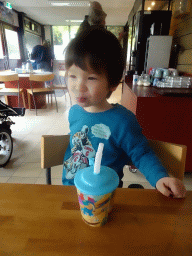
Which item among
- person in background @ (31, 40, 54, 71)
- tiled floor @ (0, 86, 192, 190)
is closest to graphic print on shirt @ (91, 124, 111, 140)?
tiled floor @ (0, 86, 192, 190)

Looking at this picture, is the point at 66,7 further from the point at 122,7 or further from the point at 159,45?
the point at 159,45

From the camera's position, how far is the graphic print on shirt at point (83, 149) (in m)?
0.75

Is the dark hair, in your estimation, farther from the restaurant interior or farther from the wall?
the wall

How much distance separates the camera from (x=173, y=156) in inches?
28.7

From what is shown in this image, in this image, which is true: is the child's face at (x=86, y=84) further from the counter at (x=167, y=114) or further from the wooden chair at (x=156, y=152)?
the counter at (x=167, y=114)

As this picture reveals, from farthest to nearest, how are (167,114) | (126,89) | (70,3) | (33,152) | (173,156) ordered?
(70,3), (126,89), (33,152), (167,114), (173,156)

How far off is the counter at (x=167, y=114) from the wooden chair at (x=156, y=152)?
920 mm

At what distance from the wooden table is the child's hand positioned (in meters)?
0.02

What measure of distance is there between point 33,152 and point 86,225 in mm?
2067

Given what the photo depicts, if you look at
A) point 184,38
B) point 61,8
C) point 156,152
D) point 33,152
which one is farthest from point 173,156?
point 61,8

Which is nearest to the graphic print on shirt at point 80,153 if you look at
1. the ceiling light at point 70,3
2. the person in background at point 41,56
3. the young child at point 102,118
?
the young child at point 102,118

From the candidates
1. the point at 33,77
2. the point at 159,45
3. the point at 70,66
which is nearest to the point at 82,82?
the point at 70,66

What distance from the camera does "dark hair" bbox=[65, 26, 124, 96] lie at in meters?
0.56

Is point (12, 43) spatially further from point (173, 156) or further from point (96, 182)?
point (96, 182)
